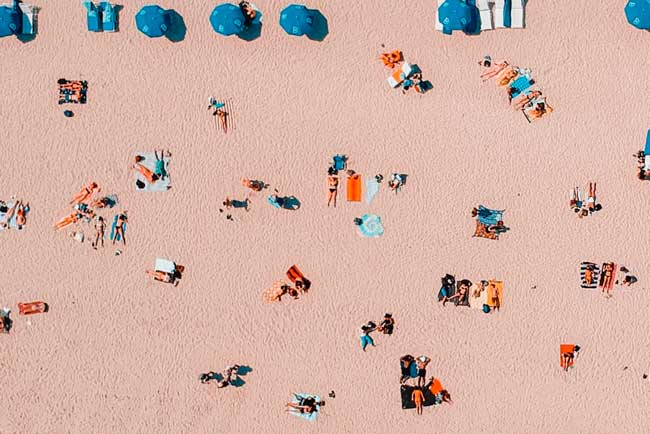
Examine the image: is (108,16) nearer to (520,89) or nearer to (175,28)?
(175,28)

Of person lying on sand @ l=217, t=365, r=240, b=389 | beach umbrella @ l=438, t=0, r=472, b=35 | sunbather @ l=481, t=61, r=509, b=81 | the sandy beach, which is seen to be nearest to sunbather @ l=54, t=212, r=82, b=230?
the sandy beach

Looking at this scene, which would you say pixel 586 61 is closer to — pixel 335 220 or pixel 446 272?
pixel 446 272

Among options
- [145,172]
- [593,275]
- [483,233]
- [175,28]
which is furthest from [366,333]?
[175,28]

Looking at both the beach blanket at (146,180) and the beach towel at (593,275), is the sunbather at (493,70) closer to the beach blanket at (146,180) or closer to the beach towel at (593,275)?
the beach towel at (593,275)

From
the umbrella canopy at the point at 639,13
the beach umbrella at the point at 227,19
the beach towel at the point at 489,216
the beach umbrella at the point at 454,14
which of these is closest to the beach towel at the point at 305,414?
the beach towel at the point at 489,216

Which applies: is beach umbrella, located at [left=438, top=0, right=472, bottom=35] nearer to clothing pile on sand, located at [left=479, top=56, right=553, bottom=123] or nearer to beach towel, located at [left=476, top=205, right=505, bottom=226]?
clothing pile on sand, located at [left=479, top=56, right=553, bottom=123]
